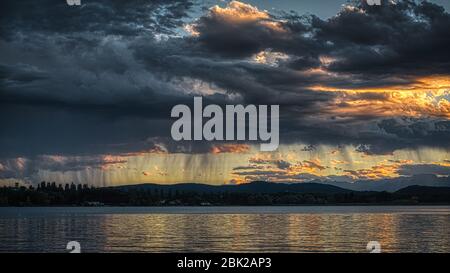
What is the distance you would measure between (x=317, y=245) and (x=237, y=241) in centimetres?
1432

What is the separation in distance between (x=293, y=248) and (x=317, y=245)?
584cm
